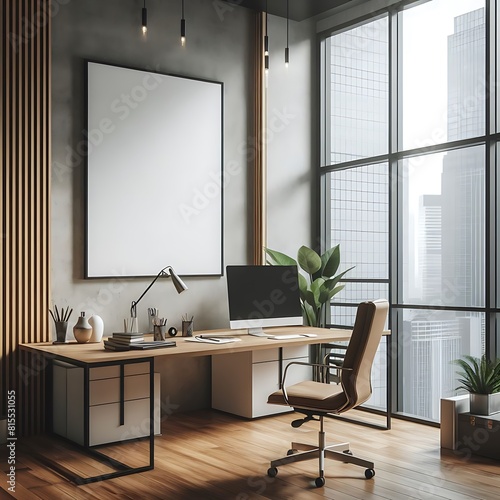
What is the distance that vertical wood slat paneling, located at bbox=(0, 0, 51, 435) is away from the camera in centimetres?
459

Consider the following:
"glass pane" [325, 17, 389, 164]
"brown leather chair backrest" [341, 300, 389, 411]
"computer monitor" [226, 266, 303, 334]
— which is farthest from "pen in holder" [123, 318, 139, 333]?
"glass pane" [325, 17, 389, 164]

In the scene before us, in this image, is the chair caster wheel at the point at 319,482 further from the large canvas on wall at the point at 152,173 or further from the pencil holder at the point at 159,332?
the large canvas on wall at the point at 152,173

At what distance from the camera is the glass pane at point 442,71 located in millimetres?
4988

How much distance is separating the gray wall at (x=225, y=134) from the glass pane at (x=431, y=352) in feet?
4.54

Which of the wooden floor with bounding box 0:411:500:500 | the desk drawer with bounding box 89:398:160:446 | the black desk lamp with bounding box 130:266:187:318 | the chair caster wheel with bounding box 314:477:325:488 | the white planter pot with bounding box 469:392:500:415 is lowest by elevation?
the wooden floor with bounding box 0:411:500:500

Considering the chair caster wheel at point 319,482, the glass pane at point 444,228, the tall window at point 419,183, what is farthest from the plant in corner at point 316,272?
the chair caster wheel at point 319,482

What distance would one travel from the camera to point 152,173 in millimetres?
5297

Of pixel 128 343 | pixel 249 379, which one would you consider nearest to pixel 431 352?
pixel 249 379

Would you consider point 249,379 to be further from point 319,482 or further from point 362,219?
point 362,219

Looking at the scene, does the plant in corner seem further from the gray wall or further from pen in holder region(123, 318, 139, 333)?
pen in holder region(123, 318, 139, 333)

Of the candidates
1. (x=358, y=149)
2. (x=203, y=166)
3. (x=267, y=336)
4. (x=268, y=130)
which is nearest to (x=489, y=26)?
(x=358, y=149)

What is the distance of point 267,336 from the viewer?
16.5 feet

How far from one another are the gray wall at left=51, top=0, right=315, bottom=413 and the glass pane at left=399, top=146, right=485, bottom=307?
114 cm

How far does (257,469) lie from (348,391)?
782mm
